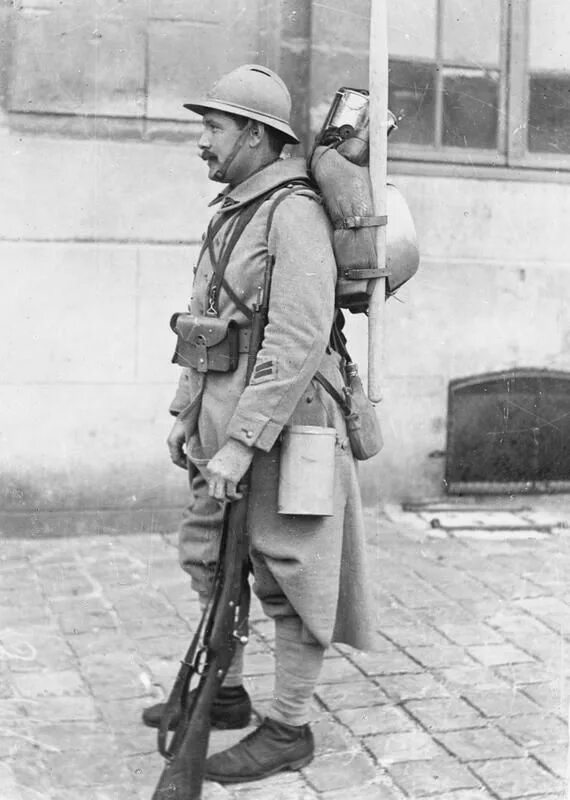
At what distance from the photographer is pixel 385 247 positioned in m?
3.60

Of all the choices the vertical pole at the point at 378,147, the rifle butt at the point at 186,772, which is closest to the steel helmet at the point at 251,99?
the vertical pole at the point at 378,147

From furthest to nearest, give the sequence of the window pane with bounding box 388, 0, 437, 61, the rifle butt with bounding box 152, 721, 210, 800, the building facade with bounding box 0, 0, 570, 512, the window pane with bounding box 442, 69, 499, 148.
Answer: the window pane with bounding box 442, 69, 499, 148 → the window pane with bounding box 388, 0, 437, 61 → the building facade with bounding box 0, 0, 570, 512 → the rifle butt with bounding box 152, 721, 210, 800

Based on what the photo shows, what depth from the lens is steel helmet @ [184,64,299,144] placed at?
12.0 feet

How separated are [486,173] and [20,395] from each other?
2.87m

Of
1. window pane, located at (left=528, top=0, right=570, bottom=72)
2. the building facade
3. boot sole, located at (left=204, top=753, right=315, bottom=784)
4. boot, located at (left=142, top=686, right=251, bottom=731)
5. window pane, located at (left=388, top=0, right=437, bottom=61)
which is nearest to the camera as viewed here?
boot sole, located at (left=204, top=753, right=315, bottom=784)

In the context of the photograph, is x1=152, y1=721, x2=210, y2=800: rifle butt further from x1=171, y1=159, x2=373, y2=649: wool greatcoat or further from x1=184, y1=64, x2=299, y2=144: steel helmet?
x1=184, y1=64, x2=299, y2=144: steel helmet

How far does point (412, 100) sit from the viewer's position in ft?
22.6

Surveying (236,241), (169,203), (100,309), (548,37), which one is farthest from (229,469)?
(548,37)

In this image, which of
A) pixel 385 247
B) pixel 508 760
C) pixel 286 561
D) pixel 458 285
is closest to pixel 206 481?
pixel 286 561

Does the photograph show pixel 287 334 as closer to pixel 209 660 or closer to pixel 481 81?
pixel 209 660

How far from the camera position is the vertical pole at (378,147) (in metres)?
3.54

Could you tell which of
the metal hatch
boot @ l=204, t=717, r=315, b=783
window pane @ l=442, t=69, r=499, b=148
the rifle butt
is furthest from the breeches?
window pane @ l=442, t=69, r=499, b=148

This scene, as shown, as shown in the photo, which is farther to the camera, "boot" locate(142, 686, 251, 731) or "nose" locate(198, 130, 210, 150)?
"boot" locate(142, 686, 251, 731)

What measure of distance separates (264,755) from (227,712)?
0.35 metres
